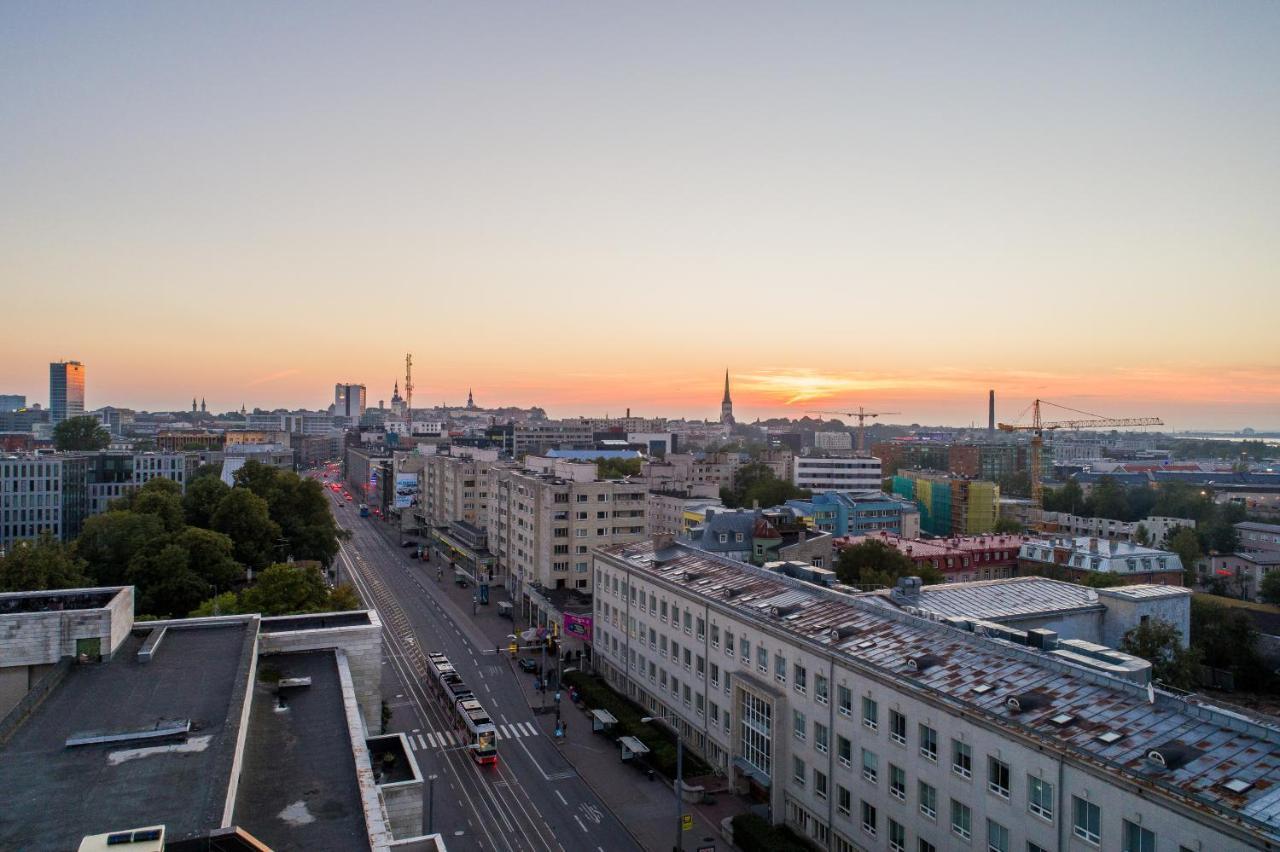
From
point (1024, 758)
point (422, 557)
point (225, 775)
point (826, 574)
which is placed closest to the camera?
point (225, 775)

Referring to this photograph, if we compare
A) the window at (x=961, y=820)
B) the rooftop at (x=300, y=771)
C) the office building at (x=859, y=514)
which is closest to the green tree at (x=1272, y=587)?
the office building at (x=859, y=514)

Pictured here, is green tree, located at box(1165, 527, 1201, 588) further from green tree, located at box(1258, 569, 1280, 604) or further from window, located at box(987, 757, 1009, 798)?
window, located at box(987, 757, 1009, 798)

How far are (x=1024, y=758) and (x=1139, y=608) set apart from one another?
2898cm

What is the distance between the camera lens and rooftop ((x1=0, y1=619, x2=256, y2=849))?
71.7 ft

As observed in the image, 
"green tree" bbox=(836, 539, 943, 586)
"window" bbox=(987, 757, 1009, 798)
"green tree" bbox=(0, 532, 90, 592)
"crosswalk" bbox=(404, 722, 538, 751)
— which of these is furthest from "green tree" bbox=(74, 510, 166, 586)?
"window" bbox=(987, 757, 1009, 798)

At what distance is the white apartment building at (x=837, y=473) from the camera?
586 ft

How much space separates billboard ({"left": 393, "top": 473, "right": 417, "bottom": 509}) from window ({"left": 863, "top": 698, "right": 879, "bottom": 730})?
138607mm

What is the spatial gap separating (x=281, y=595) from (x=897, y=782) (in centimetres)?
4421

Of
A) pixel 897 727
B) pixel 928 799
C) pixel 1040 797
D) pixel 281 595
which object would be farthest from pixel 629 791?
pixel 281 595

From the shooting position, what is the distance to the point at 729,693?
1967 inches

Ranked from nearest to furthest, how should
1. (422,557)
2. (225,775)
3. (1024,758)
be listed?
1. (225,775)
2. (1024,758)
3. (422,557)

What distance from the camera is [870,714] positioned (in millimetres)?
37781

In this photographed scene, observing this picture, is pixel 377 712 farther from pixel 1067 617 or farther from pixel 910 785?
pixel 1067 617

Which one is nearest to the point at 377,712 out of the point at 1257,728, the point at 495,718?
the point at 495,718
